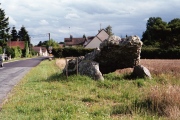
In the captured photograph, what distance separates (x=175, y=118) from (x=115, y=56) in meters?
10.0

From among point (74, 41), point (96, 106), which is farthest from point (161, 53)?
point (74, 41)

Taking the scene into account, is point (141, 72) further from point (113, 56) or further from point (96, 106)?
point (96, 106)

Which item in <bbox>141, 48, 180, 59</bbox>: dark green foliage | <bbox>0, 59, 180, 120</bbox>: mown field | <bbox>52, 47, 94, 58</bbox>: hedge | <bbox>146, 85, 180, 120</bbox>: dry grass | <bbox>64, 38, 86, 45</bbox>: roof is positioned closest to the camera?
<bbox>0, 59, 180, 120</bbox>: mown field

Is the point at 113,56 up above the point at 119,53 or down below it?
below

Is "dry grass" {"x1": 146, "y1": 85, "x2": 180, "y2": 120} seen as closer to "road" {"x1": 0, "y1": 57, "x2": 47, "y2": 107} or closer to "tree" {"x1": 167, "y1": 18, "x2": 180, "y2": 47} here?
"road" {"x1": 0, "y1": 57, "x2": 47, "y2": 107}

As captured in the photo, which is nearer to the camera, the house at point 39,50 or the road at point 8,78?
the road at point 8,78

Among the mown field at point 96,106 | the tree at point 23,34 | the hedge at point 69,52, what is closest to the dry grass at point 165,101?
the mown field at point 96,106

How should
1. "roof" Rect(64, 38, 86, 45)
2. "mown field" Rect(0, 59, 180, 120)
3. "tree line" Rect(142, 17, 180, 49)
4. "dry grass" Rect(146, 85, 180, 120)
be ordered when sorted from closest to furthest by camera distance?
"mown field" Rect(0, 59, 180, 120), "dry grass" Rect(146, 85, 180, 120), "tree line" Rect(142, 17, 180, 49), "roof" Rect(64, 38, 86, 45)

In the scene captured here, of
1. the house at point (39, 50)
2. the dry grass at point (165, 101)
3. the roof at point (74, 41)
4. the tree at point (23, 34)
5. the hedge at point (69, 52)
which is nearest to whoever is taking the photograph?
the dry grass at point (165, 101)

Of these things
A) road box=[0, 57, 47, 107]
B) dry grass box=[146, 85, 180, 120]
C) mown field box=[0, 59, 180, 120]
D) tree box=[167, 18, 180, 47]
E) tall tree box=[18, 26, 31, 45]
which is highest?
tall tree box=[18, 26, 31, 45]

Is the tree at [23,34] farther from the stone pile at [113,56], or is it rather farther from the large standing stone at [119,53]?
the large standing stone at [119,53]

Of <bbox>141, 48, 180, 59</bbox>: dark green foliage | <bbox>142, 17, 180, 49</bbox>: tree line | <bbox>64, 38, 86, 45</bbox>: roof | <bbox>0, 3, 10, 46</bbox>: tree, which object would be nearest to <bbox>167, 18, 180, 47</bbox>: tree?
<bbox>142, 17, 180, 49</bbox>: tree line

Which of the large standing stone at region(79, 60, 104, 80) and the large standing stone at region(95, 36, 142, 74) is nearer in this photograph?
the large standing stone at region(79, 60, 104, 80)

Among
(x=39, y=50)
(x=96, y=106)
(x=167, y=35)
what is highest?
(x=167, y=35)
